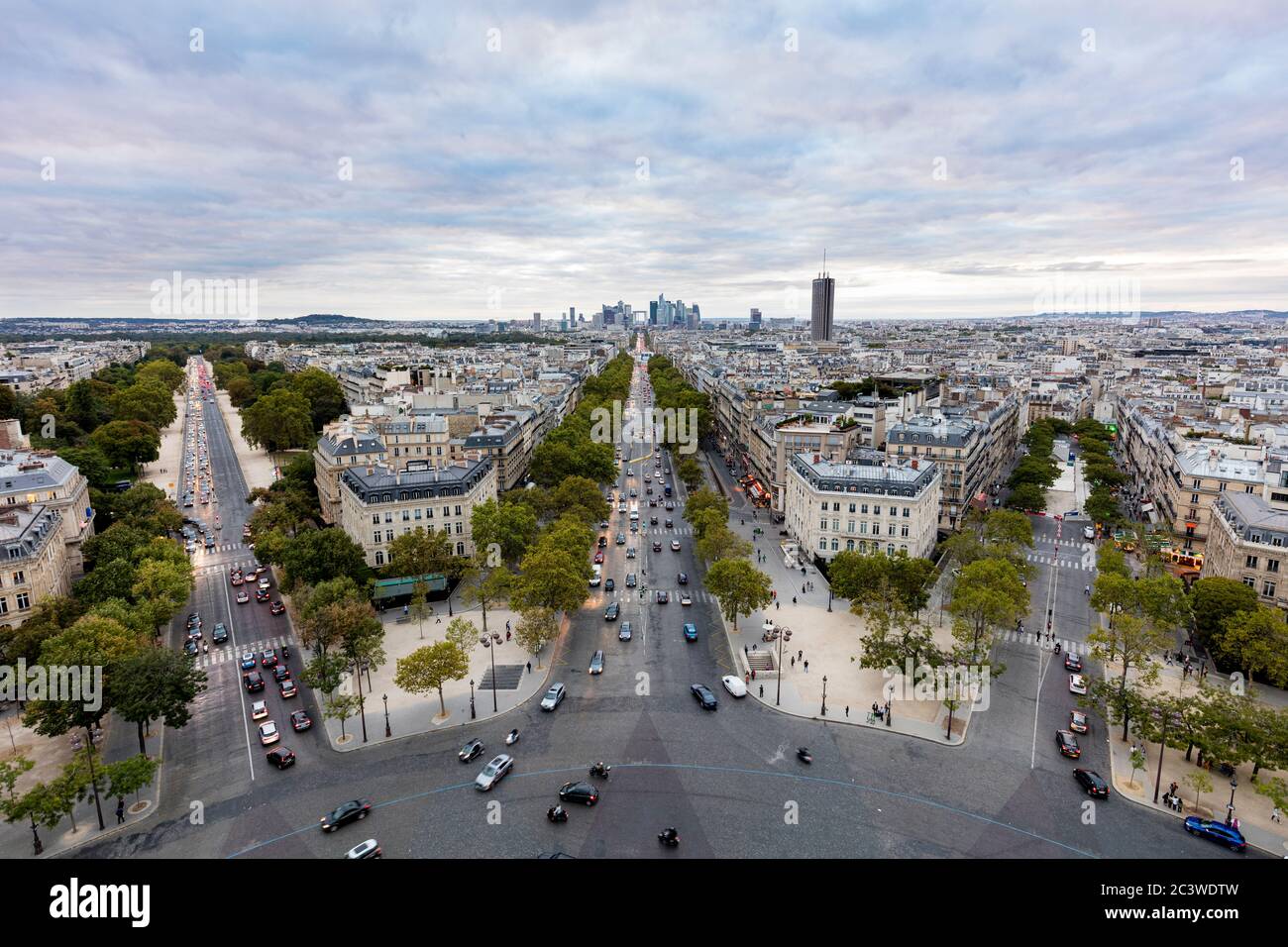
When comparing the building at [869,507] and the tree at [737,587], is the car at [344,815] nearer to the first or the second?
the tree at [737,587]

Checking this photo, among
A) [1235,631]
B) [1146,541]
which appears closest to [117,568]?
[1235,631]

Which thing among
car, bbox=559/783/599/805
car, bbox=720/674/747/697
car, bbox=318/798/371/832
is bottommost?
car, bbox=318/798/371/832

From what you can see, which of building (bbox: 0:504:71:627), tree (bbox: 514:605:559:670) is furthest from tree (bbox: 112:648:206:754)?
tree (bbox: 514:605:559:670)

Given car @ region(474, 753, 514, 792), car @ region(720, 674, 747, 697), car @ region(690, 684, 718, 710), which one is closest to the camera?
car @ region(474, 753, 514, 792)

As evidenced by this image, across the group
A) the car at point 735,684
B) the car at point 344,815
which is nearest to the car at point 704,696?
the car at point 735,684

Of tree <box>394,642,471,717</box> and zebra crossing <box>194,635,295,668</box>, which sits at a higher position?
tree <box>394,642,471,717</box>

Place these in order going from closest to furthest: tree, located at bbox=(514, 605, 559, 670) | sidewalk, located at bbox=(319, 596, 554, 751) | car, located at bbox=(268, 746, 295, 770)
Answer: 1. car, located at bbox=(268, 746, 295, 770)
2. sidewalk, located at bbox=(319, 596, 554, 751)
3. tree, located at bbox=(514, 605, 559, 670)

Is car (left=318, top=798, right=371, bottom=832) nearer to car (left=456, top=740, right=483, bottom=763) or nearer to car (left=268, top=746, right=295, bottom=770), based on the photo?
car (left=456, top=740, right=483, bottom=763)
